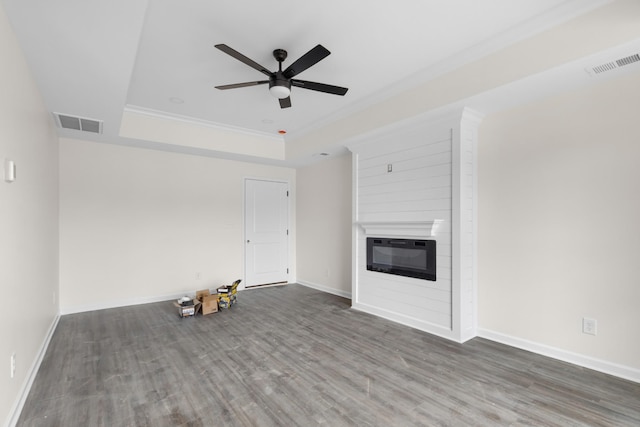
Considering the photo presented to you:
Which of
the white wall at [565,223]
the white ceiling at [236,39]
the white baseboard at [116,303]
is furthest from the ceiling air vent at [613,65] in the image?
the white baseboard at [116,303]

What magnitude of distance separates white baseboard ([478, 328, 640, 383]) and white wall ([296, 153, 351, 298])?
2367 millimetres

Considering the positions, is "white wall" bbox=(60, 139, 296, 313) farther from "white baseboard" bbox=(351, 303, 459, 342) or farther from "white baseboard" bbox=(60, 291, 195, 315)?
"white baseboard" bbox=(351, 303, 459, 342)

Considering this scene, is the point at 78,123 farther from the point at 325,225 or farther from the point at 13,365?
the point at 325,225

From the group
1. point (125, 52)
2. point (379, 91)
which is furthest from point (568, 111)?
point (125, 52)

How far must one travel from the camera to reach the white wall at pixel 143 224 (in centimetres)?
434

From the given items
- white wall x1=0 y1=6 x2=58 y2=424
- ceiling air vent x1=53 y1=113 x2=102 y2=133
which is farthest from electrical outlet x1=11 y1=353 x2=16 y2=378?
ceiling air vent x1=53 y1=113 x2=102 y2=133

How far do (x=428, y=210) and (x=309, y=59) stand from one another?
6.91 ft

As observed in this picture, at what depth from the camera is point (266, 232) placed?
6059mm

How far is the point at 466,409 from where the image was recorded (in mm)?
2096

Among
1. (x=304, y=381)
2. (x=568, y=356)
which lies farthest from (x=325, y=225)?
(x=568, y=356)

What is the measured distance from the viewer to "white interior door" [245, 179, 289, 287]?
5.86m

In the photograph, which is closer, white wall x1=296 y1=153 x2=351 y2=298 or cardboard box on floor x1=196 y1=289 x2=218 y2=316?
cardboard box on floor x1=196 y1=289 x2=218 y2=316

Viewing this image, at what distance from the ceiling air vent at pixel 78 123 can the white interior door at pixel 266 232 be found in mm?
2489

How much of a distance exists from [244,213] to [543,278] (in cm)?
460
